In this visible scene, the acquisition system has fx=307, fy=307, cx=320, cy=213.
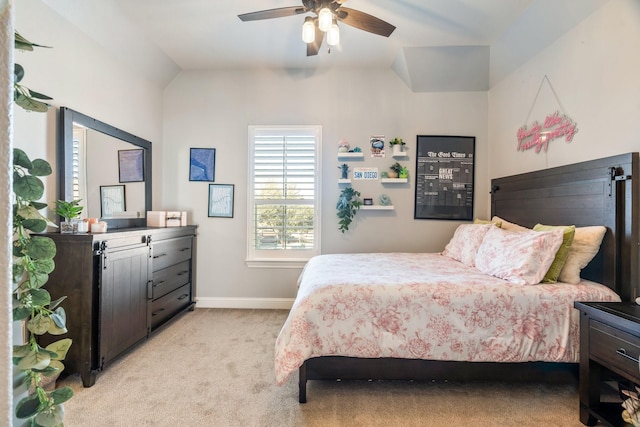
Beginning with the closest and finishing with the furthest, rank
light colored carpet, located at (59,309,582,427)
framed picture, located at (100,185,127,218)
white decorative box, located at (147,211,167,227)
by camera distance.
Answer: light colored carpet, located at (59,309,582,427), framed picture, located at (100,185,127,218), white decorative box, located at (147,211,167,227)

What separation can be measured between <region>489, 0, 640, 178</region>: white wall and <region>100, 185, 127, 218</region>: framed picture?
3.74m

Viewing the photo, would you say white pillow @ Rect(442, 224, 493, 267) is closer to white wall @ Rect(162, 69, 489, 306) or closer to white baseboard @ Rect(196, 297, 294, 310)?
white wall @ Rect(162, 69, 489, 306)

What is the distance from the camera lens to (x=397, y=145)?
3.42 metres

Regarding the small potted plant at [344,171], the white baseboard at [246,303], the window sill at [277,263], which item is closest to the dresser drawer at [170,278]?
the white baseboard at [246,303]

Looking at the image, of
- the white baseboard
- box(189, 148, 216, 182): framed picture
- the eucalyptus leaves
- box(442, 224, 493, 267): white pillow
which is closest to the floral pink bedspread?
box(442, 224, 493, 267): white pillow

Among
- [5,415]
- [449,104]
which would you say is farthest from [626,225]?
[5,415]

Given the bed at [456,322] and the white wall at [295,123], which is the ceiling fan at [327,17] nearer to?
the white wall at [295,123]

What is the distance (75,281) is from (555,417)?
9.80 feet

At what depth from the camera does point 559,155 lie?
2443 mm

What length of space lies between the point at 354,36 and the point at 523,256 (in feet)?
7.75

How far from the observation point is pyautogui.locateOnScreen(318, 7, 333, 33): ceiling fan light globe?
1.87 meters

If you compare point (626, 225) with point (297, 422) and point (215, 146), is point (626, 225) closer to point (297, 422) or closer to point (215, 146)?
point (297, 422)

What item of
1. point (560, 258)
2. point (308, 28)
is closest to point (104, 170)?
point (308, 28)

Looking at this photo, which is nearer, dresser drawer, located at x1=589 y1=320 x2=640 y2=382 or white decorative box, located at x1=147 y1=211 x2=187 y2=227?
dresser drawer, located at x1=589 y1=320 x2=640 y2=382
